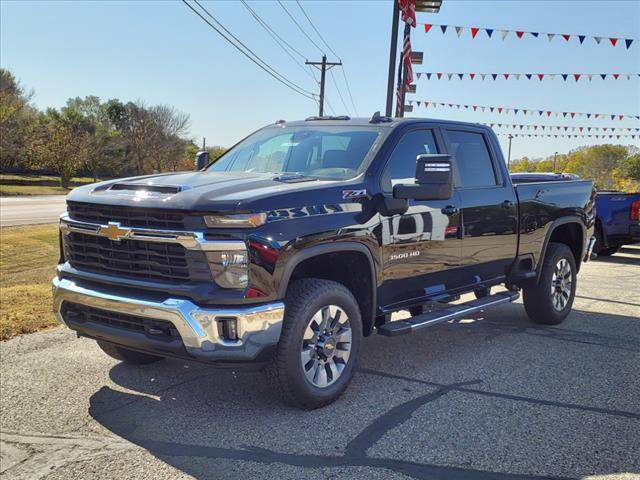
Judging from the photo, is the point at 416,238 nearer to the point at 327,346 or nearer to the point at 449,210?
the point at 449,210

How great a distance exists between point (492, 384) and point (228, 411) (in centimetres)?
204

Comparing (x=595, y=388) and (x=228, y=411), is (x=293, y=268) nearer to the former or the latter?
(x=228, y=411)

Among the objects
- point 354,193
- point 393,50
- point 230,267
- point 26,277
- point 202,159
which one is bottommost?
point 26,277

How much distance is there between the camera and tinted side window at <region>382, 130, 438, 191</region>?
4695 millimetres

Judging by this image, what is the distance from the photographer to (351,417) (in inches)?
159

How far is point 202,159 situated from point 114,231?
8.44ft

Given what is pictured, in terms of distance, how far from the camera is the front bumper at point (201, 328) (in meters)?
3.56

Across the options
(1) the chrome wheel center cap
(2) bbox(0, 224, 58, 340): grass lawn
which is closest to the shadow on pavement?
(1) the chrome wheel center cap

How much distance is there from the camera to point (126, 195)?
13.0 ft

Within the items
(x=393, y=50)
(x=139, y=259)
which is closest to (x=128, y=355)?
(x=139, y=259)

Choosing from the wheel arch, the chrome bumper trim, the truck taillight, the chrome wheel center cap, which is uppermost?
the chrome bumper trim

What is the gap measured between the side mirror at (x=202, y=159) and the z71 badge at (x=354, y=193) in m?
2.34

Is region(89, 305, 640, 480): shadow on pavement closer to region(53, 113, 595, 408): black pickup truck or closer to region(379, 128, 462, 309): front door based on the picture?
region(53, 113, 595, 408): black pickup truck

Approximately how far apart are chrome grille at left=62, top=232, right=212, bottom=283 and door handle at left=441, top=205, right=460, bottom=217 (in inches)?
90.1
